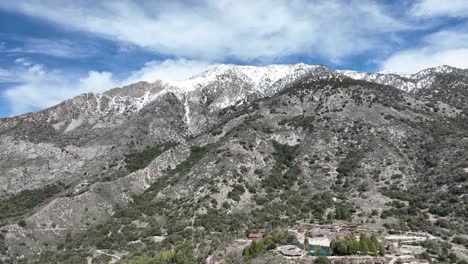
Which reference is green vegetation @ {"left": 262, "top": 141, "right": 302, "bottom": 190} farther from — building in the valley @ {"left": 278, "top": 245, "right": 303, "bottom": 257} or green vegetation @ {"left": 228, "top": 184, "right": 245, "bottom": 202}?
building in the valley @ {"left": 278, "top": 245, "right": 303, "bottom": 257}

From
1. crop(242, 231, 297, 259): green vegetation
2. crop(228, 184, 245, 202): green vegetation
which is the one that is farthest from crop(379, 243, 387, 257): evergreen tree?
crop(228, 184, 245, 202): green vegetation

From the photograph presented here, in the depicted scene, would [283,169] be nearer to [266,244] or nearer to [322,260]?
[266,244]

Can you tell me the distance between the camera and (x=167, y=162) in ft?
457

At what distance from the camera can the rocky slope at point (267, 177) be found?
89.6 m

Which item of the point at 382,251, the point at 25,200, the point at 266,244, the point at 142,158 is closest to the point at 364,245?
the point at 382,251

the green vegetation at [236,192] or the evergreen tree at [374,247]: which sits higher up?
the green vegetation at [236,192]

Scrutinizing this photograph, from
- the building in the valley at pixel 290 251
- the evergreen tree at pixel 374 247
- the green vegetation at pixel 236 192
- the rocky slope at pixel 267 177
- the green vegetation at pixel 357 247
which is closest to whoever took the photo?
the building in the valley at pixel 290 251

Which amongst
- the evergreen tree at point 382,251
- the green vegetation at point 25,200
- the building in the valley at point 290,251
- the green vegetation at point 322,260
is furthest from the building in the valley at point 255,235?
the green vegetation at point 25,200

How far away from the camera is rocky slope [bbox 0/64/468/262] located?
89.6 metres

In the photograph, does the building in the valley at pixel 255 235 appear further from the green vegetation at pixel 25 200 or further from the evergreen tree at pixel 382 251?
the green vegetation at pixel 25 200

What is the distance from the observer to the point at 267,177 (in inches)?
4323

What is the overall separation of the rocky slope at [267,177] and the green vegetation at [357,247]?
67.9ft

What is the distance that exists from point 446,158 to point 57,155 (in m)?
135

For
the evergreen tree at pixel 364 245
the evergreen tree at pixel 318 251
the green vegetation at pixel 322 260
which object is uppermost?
the evergreen tree at pixel 364 245
